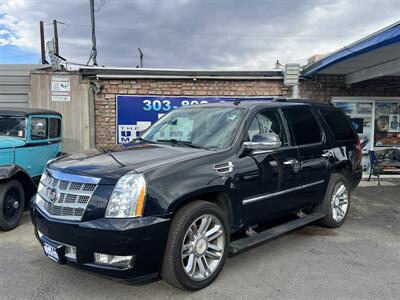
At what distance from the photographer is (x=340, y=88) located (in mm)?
11445

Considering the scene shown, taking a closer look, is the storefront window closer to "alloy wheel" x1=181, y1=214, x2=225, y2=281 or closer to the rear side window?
the rear side window

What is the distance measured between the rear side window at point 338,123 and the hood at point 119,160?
278 centimetres

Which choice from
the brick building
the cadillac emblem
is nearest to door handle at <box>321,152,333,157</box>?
the cadillac emblem

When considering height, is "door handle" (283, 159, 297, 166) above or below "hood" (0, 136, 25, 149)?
below

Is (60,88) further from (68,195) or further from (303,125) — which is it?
(68,195)

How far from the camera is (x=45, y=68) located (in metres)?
11.3

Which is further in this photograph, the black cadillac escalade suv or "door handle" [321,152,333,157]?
"door handle" [321,152,333,157]

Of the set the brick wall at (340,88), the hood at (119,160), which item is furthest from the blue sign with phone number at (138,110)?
the hood at (119,160)

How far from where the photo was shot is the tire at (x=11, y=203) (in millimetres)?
5914

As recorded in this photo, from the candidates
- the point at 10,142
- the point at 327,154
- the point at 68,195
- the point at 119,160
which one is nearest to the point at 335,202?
the point at 327,154

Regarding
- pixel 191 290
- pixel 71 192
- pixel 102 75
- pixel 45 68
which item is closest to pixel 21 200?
pixel 71 192

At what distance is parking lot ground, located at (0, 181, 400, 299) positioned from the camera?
12.5 ft

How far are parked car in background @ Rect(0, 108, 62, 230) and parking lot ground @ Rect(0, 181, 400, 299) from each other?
0.47 m

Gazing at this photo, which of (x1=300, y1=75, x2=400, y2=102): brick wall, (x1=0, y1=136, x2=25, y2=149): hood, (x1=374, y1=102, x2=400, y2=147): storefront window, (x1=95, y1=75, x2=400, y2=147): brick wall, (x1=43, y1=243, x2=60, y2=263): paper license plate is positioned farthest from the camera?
(x1=374, y1=102, x2=400, y2=147): storefront window
